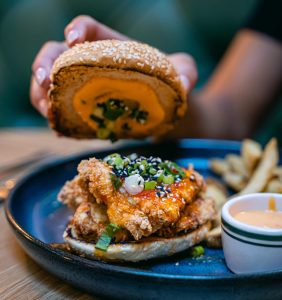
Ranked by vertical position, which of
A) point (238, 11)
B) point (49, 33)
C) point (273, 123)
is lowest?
point (273, 123)

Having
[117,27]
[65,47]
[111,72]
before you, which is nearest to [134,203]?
[111,72]

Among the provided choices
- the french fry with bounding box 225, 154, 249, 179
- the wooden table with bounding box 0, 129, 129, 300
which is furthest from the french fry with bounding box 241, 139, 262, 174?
the wooden table with bounding box 0, 129, 129, 300

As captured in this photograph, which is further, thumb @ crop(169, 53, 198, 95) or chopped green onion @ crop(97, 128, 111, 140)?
thumb @ crop(169, 53, 198, 95)

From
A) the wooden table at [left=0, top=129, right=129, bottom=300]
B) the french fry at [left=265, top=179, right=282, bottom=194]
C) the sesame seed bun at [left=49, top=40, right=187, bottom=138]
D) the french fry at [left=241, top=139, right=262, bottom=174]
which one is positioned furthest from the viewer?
the french fry at [left=241, top=139, right=262, bottom=174]

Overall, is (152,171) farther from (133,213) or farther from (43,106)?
(43,106)

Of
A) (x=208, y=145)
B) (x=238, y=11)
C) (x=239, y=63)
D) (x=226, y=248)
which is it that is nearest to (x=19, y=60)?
(x=238, y=11)

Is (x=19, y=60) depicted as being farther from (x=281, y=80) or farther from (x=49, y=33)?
(x=281, y=80)

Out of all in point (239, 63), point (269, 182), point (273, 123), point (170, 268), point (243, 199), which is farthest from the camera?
point (273, 123)

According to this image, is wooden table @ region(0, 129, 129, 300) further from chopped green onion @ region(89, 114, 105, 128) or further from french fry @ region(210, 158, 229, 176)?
french fry @ region(210, 158, 229, 176)

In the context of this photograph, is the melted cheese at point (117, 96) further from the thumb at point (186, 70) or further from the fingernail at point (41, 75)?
the thumb at point (186, 70)
